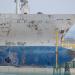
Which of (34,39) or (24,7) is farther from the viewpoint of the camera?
(24,7)

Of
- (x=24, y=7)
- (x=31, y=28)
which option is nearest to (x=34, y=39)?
(x=31, y=28)

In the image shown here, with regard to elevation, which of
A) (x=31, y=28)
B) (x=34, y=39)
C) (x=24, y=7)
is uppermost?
(x=24, y=7)

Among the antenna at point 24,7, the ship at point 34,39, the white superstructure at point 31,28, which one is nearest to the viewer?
the ship at point 34,39

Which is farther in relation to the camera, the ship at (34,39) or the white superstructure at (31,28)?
the white superstructure at (31,28)

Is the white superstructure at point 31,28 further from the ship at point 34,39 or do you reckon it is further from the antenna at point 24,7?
the antenna at point 24,7

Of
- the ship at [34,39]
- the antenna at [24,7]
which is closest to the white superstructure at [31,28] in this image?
the ship at [34,39]

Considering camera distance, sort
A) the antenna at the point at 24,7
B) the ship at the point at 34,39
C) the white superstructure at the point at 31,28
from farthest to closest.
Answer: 1. the antenna at the point at 24,7
2. the white superstructure at the point at 31,28
3. the ship at the point at 34,39

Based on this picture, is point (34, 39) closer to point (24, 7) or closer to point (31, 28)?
point (31, 28)

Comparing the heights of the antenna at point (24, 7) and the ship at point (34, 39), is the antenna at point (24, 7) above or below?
above

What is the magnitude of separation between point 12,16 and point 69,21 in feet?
8.33

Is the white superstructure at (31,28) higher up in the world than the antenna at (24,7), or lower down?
lower down

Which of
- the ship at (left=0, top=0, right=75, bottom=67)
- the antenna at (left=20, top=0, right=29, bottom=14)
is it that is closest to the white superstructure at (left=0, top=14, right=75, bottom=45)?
the ship at (left=0, top=0, right=75, bottom=67)

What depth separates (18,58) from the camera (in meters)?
12.1

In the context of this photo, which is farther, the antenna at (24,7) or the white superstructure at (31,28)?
the antenna at (24,7)
